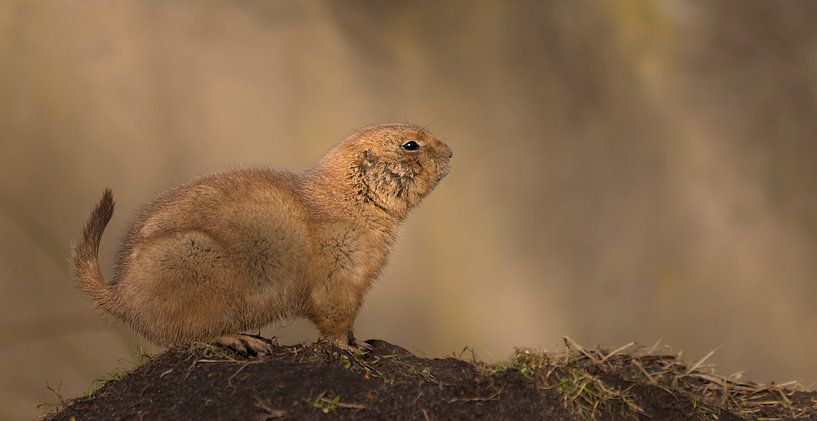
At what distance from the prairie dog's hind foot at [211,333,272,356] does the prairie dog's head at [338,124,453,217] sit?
92 centimetres

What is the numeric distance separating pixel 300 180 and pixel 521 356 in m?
1.44

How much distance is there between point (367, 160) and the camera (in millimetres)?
4406

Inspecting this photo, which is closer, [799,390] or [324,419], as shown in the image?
[324,419]

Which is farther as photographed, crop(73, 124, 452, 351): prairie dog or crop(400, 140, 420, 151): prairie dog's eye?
crop(400, 140, 420, 151): prairie dog's eye

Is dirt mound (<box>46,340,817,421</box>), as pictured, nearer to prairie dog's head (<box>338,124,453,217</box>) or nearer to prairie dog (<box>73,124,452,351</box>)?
prairie dog (<box>73,124,452,351</box>)

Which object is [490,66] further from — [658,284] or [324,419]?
[324,419]

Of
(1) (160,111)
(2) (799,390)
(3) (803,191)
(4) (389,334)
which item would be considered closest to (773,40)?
(3) (803,191)

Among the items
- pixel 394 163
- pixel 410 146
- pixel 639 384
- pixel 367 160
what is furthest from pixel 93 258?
pixel 639 384

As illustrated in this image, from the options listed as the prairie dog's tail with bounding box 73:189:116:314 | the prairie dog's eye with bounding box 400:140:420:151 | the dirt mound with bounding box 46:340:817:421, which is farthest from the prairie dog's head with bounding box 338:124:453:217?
the prairie dog's tail with bounding box 73:189:116:314

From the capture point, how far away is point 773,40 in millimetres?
5902

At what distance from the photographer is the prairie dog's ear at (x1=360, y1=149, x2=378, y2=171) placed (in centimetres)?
440

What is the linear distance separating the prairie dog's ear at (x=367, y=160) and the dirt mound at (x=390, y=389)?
942 millimetres

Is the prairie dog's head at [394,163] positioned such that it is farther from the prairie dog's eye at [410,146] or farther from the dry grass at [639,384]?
the dry grass at [639,384]

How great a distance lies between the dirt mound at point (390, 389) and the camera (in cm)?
343
